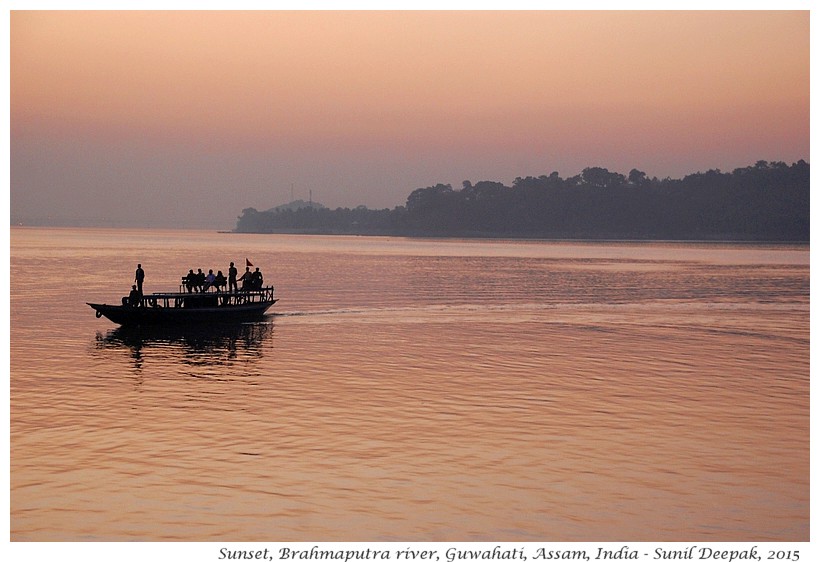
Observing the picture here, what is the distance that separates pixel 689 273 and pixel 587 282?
24584 mm

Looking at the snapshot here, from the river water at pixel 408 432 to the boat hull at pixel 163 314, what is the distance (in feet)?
3.36

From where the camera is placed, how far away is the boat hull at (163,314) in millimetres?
46438

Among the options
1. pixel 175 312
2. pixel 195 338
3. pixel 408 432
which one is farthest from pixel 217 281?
pixel 408 432

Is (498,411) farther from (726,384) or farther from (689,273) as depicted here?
(689,273)

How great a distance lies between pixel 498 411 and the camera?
27.5 m

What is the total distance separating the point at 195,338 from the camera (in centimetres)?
4450

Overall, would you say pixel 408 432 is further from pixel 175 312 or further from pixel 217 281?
pixel 217 281

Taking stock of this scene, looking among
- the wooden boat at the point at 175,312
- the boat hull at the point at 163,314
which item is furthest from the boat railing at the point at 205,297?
the boat hull at the point at 163,314

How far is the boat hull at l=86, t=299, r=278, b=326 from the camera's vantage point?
152 feet

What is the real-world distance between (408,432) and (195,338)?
72.4 feet

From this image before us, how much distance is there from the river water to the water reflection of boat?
21cm

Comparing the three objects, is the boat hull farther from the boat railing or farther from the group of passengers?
the group of passengers

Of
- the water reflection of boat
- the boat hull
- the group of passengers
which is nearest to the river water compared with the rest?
the water reflection of boat
